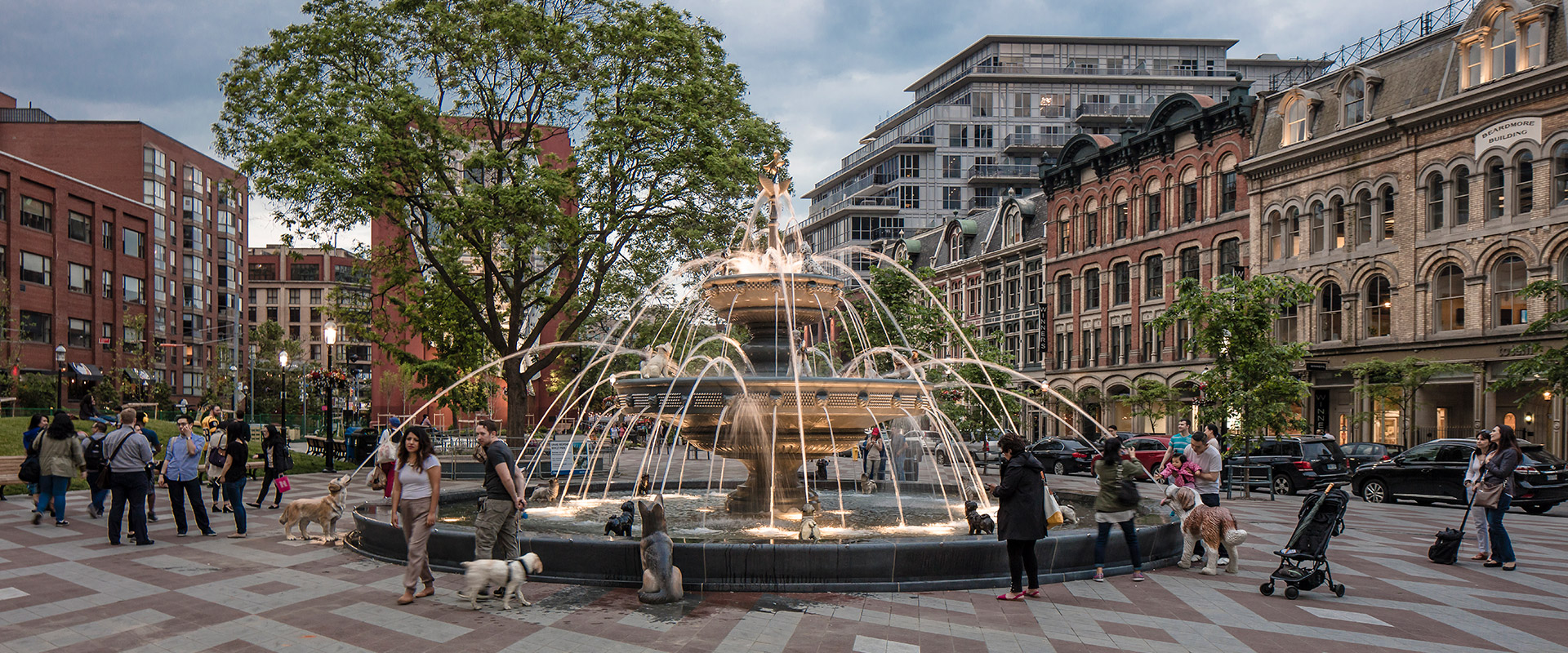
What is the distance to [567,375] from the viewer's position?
243 ft

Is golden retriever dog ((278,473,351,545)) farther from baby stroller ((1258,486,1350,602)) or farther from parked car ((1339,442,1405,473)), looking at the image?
parked car ((1339,442,1405,473))

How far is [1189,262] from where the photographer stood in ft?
161

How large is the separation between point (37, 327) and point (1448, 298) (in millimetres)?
71974

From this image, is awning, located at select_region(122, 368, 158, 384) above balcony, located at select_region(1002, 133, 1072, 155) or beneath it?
beneath

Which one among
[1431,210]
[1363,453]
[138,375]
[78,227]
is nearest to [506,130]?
[1363,453]

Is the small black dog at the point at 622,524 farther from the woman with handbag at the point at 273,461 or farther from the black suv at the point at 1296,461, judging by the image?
the black suv at the point at 1296,461

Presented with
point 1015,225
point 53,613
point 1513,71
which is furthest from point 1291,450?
point 1015,225

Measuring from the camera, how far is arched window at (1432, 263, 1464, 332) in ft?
114

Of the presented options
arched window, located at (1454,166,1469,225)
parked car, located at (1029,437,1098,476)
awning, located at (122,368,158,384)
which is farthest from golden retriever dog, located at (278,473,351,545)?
awning, located at (122,368,158,384)

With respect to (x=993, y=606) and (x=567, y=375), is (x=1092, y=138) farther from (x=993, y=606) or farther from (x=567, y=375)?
(x=993, y=606)

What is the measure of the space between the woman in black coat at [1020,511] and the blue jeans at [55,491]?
1416 cm

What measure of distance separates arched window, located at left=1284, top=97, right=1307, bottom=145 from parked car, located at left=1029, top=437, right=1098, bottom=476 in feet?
56.1

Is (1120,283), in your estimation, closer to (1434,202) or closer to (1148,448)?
(1434,202)

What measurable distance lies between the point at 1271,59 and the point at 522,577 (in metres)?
89.7
